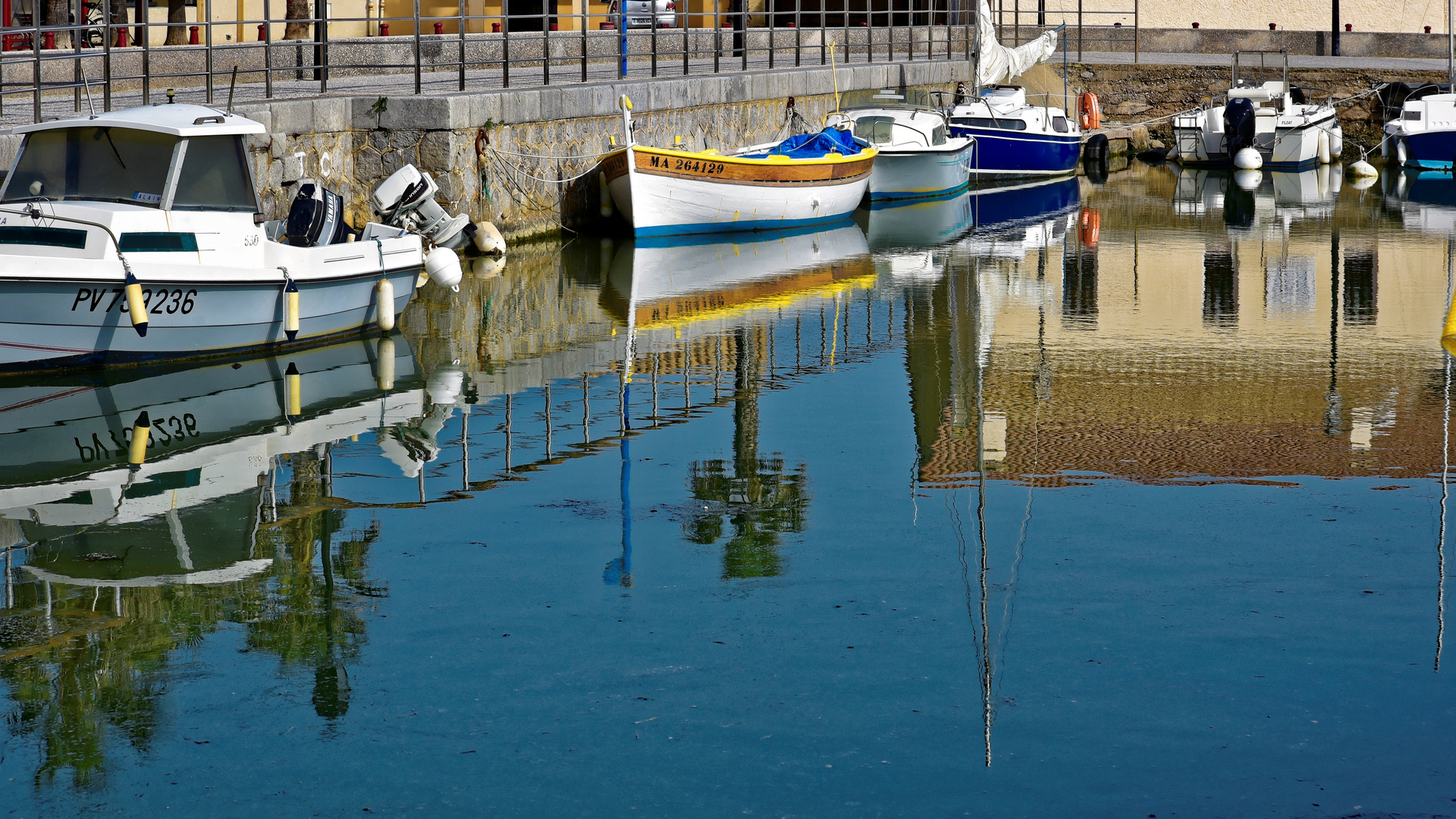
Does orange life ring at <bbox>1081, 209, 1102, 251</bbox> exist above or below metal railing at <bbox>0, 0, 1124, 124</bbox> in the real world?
below

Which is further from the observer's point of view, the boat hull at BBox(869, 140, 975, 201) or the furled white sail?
the furled white sail

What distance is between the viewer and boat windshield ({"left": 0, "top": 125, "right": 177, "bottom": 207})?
12172mm

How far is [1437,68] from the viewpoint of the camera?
39500mm

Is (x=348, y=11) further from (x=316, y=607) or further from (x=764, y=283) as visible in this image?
(x=316, y=607)

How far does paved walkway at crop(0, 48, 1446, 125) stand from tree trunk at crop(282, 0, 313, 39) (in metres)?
5.16

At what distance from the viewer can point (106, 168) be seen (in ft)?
40.1

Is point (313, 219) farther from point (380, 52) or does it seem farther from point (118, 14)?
point (118, 14)

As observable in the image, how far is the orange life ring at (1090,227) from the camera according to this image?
21.1 m

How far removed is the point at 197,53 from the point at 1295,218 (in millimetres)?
15788

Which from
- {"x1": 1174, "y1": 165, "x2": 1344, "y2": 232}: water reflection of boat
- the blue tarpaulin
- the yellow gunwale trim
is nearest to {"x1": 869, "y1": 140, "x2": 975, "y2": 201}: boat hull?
the yellow gunwale trim

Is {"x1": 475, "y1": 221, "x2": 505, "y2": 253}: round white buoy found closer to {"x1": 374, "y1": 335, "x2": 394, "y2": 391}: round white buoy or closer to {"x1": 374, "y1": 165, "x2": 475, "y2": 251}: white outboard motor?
{"x1": 374, "y1": 165, "x2": 475, "y2": 251}: white outboard motor

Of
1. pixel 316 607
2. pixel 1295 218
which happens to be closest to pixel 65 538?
pixel 316 607

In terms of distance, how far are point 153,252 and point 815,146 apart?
12.7 meters

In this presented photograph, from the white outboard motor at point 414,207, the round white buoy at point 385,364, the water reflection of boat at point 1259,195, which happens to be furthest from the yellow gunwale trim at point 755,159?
the round white buoy at point 385,364
